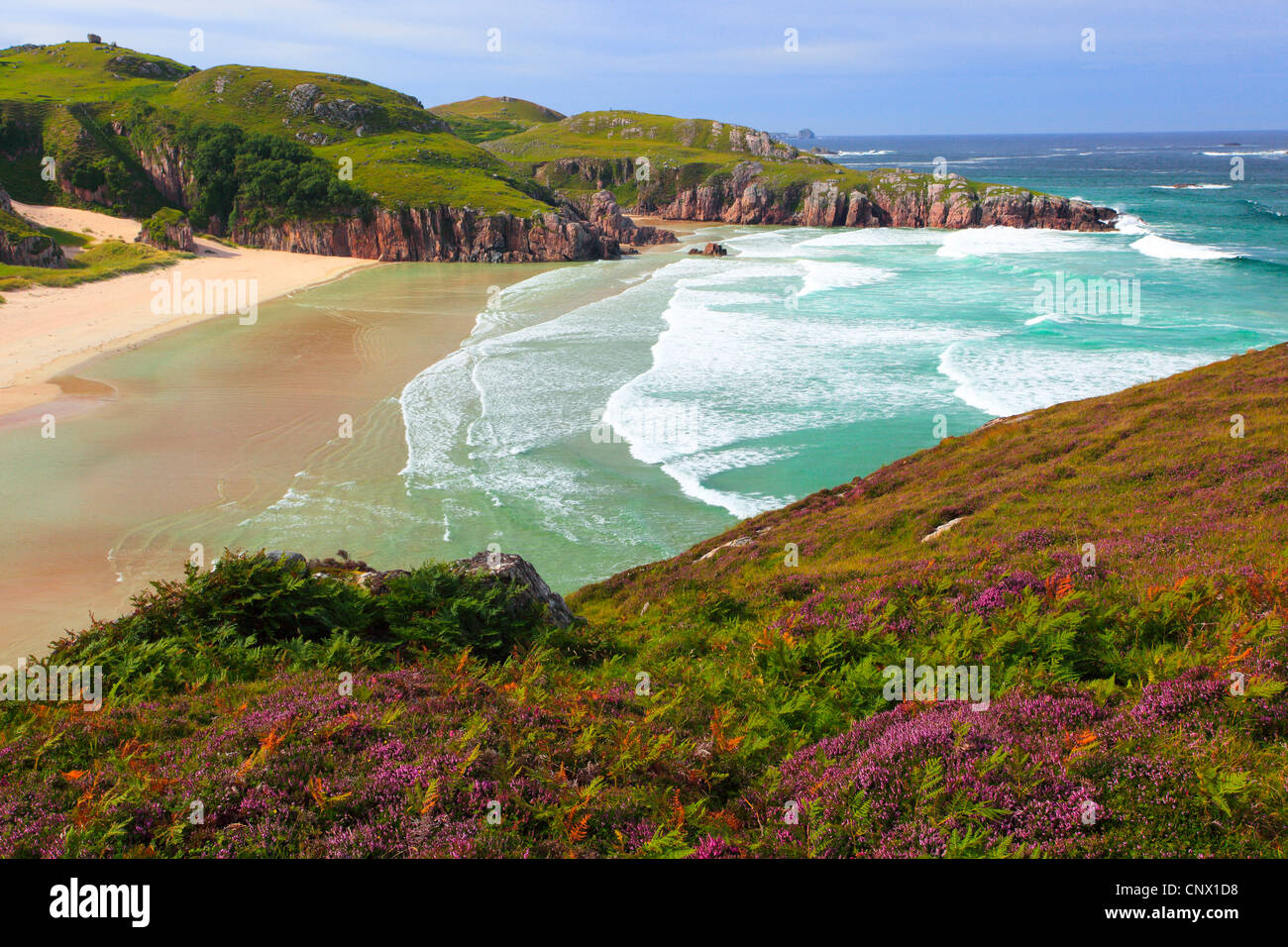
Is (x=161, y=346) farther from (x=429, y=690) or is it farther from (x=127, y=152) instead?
(x=127, y=152)

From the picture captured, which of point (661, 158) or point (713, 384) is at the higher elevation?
point (661, 158)

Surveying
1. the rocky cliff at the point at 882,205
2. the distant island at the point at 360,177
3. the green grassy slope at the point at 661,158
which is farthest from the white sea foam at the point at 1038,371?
the green grassy slope at the point at 661,158

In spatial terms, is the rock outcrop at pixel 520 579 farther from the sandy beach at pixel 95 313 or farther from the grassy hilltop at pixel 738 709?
the sandy beach at pixel 95 313

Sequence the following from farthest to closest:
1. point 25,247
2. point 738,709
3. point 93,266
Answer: point 93,266 → point 25,247 → point 738,709

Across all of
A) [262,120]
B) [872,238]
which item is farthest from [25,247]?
[872,238]

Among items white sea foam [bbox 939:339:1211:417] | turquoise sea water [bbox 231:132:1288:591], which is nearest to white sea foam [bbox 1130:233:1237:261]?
turquoise sea water [bbox 231:132:1288:591]

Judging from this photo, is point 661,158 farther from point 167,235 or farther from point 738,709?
point 738,709
